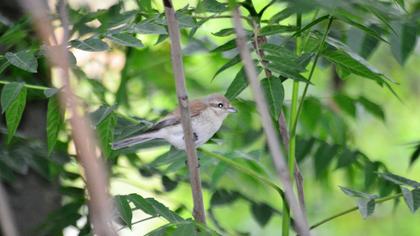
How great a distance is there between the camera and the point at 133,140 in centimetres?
387

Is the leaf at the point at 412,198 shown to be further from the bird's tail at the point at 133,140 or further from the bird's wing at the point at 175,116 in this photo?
the bird's tail at the point at 133,140

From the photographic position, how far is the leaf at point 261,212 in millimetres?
4328

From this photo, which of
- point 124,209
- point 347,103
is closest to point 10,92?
point 124,209

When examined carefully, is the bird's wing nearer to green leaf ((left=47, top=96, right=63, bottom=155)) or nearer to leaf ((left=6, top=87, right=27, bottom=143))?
green leaf ((left=47, top=96, right=63, bottom=155))

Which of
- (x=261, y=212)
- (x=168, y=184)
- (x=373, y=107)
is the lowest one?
(x=261, y=212)

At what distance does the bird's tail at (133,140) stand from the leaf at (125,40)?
2.76 ft

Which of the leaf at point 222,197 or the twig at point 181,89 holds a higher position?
the twig at point 181,89

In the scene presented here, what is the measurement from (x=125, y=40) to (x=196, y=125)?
154 cm

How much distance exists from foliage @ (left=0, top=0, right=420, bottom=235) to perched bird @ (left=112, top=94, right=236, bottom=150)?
0.06 metres

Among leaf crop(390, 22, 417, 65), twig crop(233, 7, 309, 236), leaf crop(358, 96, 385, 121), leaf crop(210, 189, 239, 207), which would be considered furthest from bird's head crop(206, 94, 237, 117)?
twig crop(233, 7, 309, 236)

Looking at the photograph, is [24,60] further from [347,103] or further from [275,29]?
[347,103]

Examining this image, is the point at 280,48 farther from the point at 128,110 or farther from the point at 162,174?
the point at 128,110

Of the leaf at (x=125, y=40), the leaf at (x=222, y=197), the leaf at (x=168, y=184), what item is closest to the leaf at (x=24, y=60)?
the leaf at (x=125, y=40)

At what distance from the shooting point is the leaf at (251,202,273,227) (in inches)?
170
